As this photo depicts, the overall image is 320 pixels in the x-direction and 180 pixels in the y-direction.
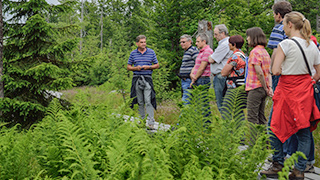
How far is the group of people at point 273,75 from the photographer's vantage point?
3.64 meters

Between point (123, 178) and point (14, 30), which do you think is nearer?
point (123, 178)

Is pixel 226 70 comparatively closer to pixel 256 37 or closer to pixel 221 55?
pixel 221 55

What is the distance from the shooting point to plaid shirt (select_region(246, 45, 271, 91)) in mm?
4863

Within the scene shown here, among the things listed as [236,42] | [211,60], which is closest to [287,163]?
[236,42]

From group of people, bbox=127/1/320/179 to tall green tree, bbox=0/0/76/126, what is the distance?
2163mm

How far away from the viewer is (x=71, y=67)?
811cm

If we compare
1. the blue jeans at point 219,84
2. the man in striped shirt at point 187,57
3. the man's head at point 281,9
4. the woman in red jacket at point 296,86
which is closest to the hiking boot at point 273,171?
the woman in red jacket at point 296,86

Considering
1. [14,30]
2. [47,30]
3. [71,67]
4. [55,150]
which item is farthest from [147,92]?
[55,150]

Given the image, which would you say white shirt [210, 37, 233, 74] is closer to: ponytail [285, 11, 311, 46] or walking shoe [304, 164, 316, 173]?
ponytail [285, 11, 311, 46]

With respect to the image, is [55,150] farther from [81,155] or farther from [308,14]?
[308,14]

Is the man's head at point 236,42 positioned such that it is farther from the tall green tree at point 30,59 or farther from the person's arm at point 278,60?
the tall green tree at point 30,59

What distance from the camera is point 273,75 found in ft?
15.7

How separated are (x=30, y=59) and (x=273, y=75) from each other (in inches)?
245

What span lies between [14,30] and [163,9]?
9.60 metres
